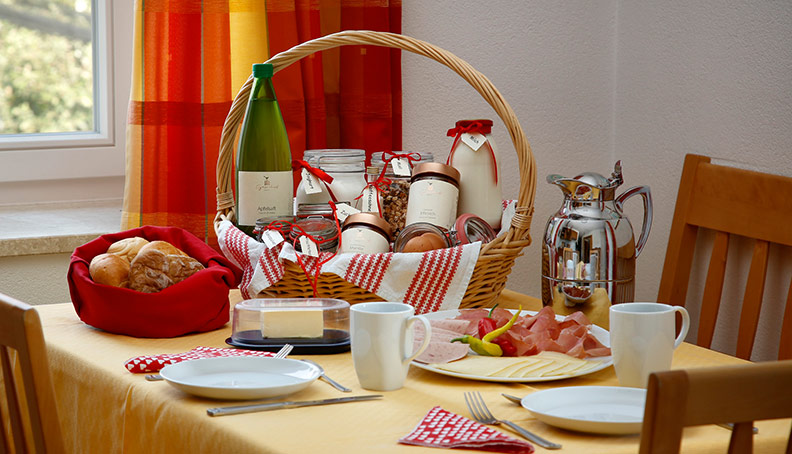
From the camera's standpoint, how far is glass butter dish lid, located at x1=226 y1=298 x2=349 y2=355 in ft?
3.62

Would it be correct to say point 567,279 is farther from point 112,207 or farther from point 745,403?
point 112,207

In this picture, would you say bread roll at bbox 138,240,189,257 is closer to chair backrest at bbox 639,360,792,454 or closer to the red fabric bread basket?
the red fabric bread basket

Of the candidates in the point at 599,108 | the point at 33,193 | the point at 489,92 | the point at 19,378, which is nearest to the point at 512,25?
the point at 599,108

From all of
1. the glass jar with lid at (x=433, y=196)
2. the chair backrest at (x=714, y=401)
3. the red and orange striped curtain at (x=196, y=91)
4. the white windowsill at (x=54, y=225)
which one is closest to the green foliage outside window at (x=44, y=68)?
the white windowsill at (x=54, y=225)

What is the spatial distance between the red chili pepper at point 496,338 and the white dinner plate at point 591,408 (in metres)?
0.19

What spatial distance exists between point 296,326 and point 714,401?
0.61 meters

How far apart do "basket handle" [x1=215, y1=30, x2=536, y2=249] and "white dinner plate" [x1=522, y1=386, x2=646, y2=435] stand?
401mm

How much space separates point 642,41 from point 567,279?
37.6 inches

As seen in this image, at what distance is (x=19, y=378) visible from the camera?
111cm

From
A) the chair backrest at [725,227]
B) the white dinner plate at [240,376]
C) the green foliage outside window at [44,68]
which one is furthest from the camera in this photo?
the green foliage outside window at [44,68]

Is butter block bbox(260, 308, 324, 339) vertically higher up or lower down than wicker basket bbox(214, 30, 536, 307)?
lower down

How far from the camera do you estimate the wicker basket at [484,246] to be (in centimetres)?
→ 121

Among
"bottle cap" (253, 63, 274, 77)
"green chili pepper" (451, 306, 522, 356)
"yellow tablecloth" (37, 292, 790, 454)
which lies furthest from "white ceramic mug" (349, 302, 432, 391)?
"bottle cap" (253, 63, 274, 77)

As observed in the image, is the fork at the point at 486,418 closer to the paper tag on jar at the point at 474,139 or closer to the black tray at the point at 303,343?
the black tray at the point at 303,343
